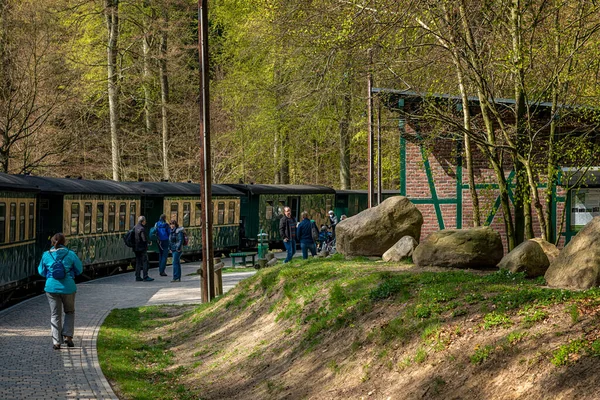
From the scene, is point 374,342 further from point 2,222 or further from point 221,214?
point 221,214

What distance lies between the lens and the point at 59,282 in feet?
48.3

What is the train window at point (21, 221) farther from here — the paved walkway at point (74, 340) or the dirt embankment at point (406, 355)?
the dirt embankment at point (406, 355)

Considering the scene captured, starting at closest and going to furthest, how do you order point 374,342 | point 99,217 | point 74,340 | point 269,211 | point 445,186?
1. point 374,342
2. point 74,340
3. point 445,186
4. point 99,217
5. point 269,211

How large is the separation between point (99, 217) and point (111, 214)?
3.68ft

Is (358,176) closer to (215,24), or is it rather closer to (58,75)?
(215,24)

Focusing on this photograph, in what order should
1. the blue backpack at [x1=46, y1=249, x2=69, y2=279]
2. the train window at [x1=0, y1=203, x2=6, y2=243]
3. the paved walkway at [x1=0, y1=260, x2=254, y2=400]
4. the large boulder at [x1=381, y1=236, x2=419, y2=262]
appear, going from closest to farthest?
1. the paved walkway at [x1=0, y1=260, x2=254, y2=400]
2. the blue backpack at [x1=46, y1=249, x2=69, y2=279]
3. the large boulder at [x1=381, y1=236, x2=419, y2=262]
4. the train window at [x1=0, y1=203, x2=6, y2=243]

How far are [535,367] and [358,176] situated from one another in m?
51.7

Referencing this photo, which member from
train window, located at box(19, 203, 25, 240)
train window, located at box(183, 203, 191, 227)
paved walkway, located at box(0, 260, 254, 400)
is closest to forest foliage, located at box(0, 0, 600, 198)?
train window, located at box(183, 203, 191, 227)

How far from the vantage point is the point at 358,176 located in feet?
197

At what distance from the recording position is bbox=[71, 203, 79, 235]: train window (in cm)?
2712

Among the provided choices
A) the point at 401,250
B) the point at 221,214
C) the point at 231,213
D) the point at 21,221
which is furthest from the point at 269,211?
the point at 401,250

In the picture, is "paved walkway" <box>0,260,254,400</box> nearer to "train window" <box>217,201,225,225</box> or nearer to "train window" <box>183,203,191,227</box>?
"train window" <box>183,203,191,227</box>

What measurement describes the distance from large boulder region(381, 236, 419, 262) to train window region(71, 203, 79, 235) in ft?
41.7

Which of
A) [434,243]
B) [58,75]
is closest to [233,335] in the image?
[434,243]
